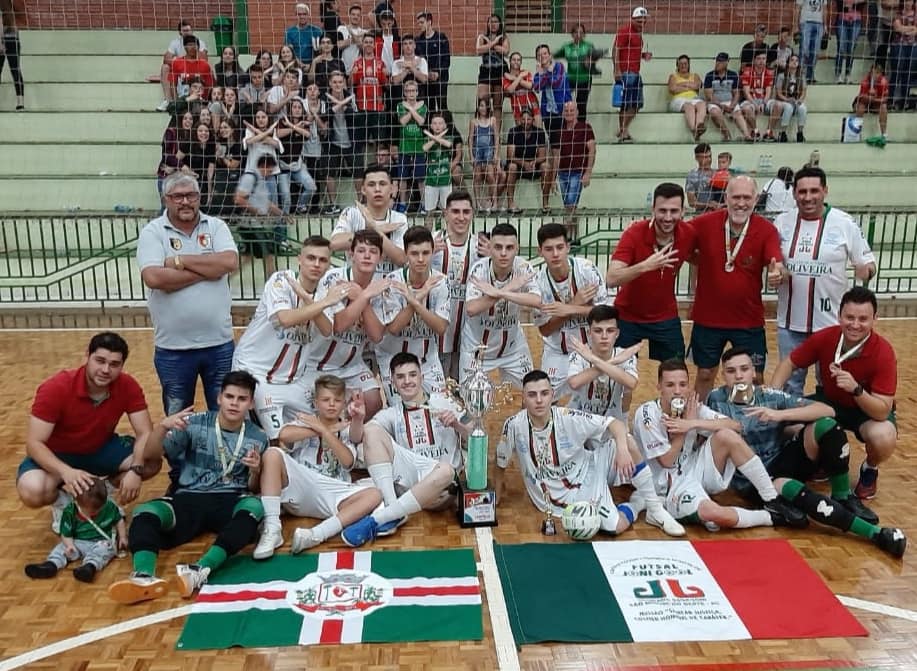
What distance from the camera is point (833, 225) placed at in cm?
546

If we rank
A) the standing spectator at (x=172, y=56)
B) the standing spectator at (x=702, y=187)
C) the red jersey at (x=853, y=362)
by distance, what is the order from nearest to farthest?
the red jersey at (x=853, y=362), the standing spectator at (x=702, y=187), the standing spectator at (x=172, y=56)

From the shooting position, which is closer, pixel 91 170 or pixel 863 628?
pixel 863 628

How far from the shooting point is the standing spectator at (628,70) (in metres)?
13.1

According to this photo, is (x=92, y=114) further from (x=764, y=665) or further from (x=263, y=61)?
(x=764, y=665)

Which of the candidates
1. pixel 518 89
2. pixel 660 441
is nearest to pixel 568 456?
pixel 660 441

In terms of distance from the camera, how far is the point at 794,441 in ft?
16.6

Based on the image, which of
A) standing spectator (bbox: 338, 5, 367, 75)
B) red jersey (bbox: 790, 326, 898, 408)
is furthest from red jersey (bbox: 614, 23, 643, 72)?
red jersey (bbox: 790, 326, 898, 408)

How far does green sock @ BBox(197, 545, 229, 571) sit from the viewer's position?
13.6 feet

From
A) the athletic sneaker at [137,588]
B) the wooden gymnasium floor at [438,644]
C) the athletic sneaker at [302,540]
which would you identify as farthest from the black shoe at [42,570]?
the athletic sneaker at [302,540]

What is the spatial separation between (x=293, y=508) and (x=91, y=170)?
10.2 meters

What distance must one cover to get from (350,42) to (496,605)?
10207 mm

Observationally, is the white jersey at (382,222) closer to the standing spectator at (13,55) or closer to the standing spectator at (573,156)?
the standing spectator at (573,156)

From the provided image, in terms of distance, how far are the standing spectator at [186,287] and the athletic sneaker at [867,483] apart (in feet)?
13.0

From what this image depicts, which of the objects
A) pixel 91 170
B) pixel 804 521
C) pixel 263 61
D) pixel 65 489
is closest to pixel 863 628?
pixel 804 521
